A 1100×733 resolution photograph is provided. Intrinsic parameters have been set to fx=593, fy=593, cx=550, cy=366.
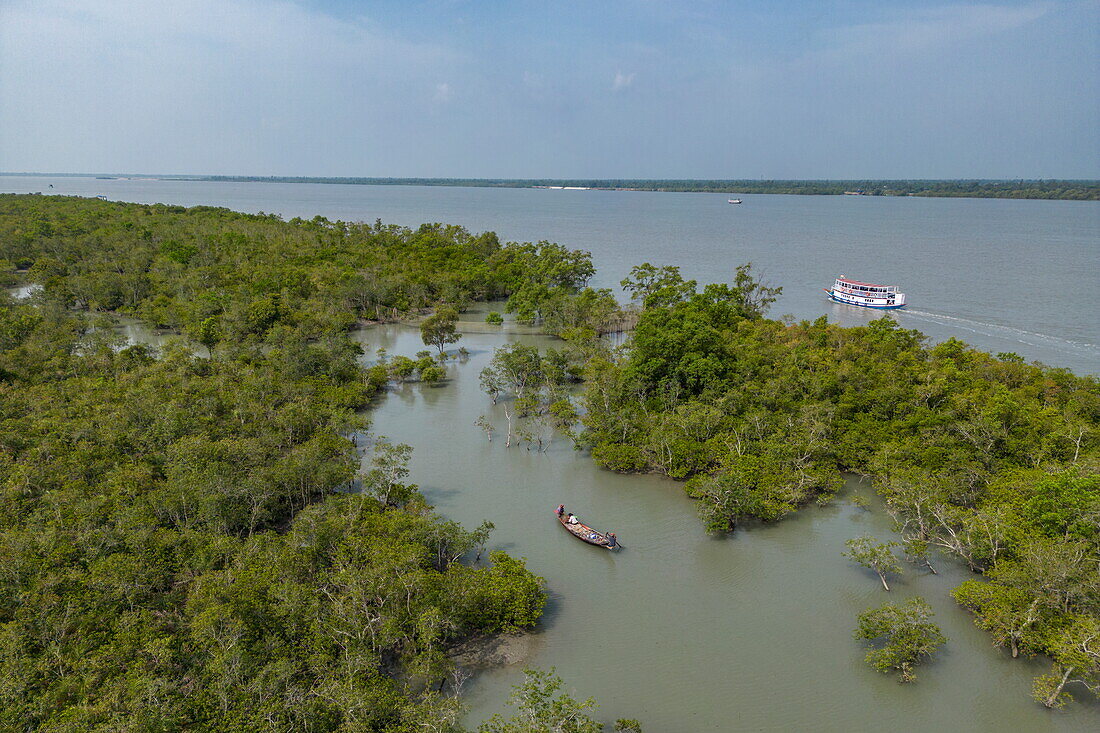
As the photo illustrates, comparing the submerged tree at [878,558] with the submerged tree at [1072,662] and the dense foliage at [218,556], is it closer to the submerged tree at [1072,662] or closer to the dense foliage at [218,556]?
the submerged tree at [1072,662]

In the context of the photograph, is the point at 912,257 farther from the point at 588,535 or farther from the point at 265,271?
the point at 265,271

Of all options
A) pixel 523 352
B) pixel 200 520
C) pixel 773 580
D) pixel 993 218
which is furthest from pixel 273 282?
pixel 993 218

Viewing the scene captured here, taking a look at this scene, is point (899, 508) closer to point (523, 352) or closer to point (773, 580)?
point (773, 580)

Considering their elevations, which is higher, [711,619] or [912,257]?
[912,257]

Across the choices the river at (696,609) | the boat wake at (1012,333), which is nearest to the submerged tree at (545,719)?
the river at (696,609)

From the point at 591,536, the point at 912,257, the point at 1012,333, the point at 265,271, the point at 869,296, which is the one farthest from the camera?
the point at 912,257

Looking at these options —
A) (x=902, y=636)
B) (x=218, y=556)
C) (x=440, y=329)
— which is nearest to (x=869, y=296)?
(x=440, y=329)

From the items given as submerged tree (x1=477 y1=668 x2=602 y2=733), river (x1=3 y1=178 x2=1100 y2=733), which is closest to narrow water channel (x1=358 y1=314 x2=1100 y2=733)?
river (x1=3 y1=178 x2=1100 y2=733)
